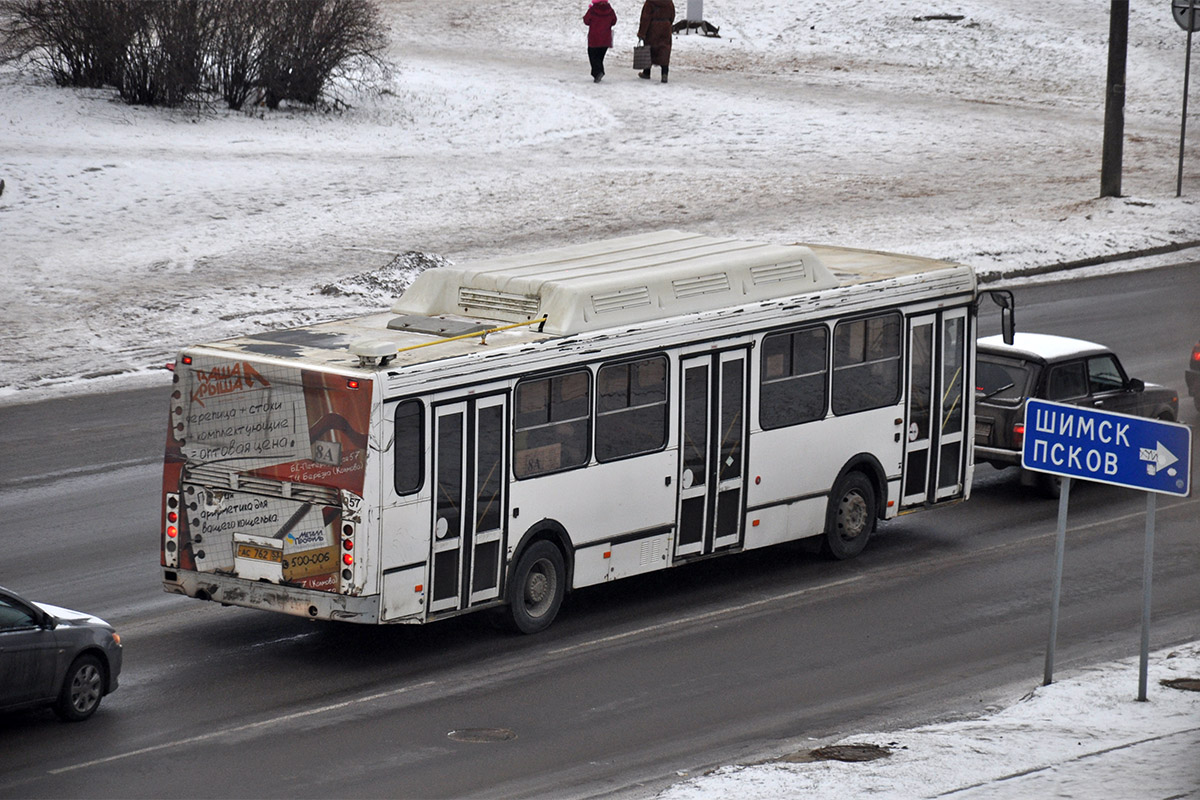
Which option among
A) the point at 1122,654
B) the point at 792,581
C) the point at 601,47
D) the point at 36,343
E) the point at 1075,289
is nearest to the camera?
the point at 1122,654

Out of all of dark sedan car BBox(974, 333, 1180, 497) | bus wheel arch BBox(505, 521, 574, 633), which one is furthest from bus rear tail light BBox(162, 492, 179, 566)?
dark sedan car BBox(974, 333, 1180, 497)

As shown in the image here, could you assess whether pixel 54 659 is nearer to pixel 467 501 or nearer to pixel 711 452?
pixel 467 501

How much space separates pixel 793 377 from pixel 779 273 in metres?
0.90

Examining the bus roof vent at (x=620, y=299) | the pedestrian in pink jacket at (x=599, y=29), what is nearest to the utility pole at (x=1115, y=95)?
the pedestrian in pink jacket at (x=599, y=29)

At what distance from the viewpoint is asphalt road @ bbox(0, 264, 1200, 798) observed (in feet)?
38.1

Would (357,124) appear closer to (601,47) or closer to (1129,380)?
(601,47)

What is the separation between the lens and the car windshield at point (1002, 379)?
19.2 metres

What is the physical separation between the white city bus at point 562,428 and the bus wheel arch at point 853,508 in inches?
1.0

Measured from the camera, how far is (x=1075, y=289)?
30.2m

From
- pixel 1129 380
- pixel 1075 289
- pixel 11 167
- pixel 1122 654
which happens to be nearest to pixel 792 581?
pixel 1122 654

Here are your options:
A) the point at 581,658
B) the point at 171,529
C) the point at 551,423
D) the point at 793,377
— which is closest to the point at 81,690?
the point at 171,529

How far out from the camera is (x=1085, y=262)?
32.3m

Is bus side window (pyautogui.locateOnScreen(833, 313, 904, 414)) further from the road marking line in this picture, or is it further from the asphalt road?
the road marking line

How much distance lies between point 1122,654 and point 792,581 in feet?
10.2
